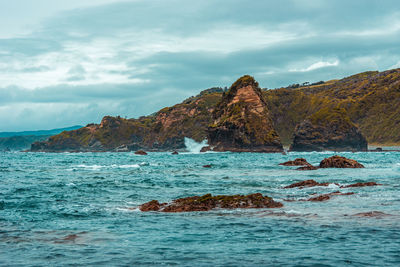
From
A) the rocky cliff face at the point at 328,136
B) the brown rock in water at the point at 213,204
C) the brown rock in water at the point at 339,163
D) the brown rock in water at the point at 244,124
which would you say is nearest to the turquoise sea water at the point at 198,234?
the brown rock in water at the point at 213,204

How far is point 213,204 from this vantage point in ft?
78.5

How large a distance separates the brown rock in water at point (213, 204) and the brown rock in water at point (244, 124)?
494 ft

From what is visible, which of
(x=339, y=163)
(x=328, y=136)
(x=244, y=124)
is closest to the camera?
(x=339, y=163)

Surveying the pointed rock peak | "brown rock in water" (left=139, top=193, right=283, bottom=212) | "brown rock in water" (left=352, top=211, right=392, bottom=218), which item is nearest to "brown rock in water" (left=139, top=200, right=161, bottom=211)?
"brown rock in water" (left=139, top=193, right=283, bottom=212)

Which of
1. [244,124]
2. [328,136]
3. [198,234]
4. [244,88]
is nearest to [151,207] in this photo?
[198,234]

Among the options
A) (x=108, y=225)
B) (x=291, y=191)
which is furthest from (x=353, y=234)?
(x=291, y=191)

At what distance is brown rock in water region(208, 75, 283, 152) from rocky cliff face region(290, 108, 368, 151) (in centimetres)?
1904

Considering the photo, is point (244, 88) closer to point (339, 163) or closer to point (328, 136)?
point (328, 136)

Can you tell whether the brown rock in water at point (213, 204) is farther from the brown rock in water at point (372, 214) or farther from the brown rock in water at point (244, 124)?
the brown rock in water at point (244, 124)

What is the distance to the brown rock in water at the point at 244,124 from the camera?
176 m

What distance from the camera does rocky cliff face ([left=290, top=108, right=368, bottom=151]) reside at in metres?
192

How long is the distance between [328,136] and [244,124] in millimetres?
43887

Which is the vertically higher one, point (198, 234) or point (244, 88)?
point (244, 88)

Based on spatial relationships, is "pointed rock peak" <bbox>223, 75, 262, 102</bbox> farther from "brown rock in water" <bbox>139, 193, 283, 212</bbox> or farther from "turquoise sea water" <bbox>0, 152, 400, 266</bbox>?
"brown rock in water" <bbox>139, 193, 283, 212</bbox>
